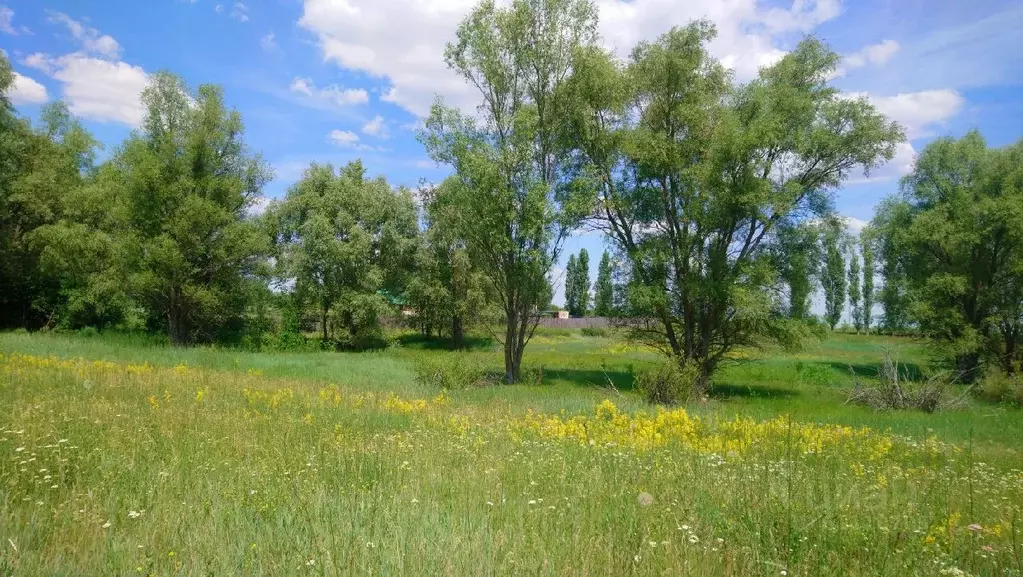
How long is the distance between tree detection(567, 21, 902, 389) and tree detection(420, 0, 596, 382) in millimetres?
1241

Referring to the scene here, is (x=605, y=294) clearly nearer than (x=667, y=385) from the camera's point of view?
No

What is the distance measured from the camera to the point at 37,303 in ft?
121

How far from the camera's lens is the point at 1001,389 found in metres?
21.8

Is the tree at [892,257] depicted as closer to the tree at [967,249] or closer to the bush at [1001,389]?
the tree at [967,249]

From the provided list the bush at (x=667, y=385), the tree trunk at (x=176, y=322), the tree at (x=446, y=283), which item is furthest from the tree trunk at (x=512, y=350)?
the tree trunk at (x=176, y=322)

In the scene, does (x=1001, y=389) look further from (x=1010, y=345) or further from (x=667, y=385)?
(x=667, y=385)

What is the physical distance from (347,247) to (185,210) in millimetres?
10285

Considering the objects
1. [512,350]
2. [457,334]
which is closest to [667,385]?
[512,350]

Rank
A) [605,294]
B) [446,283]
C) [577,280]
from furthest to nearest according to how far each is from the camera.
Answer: [577,280] → [446,283] → [605,294]

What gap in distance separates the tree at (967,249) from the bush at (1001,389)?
3.36m

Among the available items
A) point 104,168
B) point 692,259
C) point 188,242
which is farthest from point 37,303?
point 692,259

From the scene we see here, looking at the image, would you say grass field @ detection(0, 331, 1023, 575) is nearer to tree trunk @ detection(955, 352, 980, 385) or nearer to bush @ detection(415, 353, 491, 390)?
bush @ detection(415, 353, 491, 390)

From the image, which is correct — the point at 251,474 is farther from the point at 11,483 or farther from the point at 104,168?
the point at 104,168

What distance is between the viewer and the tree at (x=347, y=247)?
39625 mm
